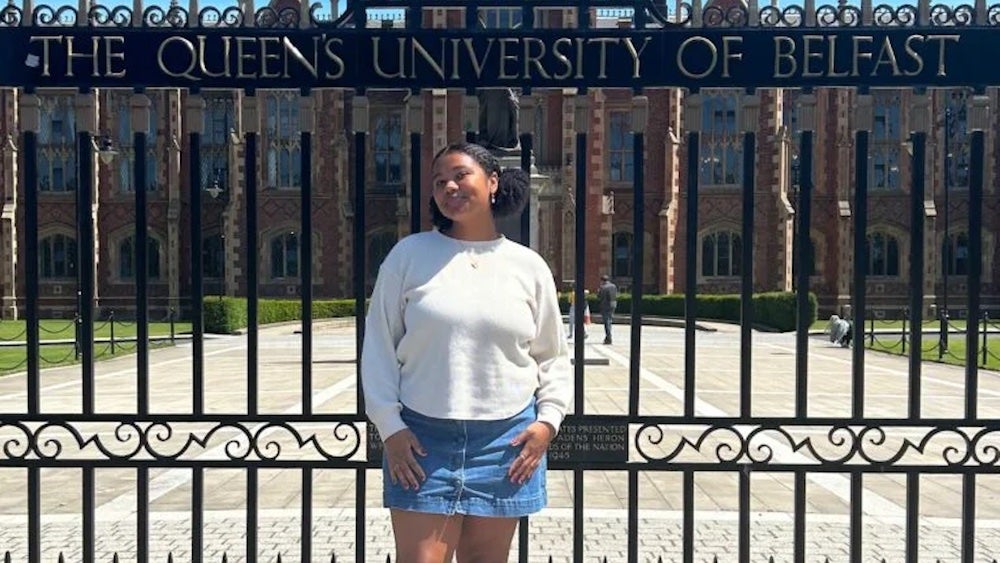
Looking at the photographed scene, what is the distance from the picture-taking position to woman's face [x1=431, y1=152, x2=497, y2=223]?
3023 millimetres

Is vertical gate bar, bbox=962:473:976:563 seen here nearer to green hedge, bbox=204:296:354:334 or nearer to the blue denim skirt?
the blue denim skirt

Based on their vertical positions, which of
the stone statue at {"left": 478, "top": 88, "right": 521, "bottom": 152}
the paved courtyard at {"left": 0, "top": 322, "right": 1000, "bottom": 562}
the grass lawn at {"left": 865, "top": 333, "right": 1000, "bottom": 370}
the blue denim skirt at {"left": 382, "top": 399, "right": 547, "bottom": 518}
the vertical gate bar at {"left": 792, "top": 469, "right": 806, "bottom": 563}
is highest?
the stone statue at {"left": 478, "top": 88, "right": 521, "bottom": 152}

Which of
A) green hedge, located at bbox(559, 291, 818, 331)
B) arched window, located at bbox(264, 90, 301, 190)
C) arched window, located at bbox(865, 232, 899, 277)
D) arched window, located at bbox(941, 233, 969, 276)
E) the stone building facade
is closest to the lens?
green hedge, located at bbox(559, 291, 818, 331)

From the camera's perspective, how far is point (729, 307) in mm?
31703

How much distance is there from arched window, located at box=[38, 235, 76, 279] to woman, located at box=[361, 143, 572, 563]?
125 ft

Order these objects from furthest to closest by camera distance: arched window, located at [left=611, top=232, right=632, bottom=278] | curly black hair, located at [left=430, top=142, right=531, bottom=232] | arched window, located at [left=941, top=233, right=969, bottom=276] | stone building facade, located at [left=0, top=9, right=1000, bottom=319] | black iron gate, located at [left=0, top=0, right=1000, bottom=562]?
arched window, located at [left=941, top=233, right=969, bottom=276]
arched window, located at [left=611, top=232, right=632, bottom=278]
stone building facade, located at [left=0, top=9, right=1000, bottom=319]
black iron gate, located at [left=0, top=0, right=1000, bottom=562]
curly black hair, located at [left=430, top=142, right=531, bottom=232]

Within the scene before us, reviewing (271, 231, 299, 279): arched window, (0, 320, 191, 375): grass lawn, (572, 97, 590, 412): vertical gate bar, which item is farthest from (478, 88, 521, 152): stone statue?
(271, 231, 299, 279): arched window

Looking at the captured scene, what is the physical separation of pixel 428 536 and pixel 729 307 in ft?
98.8

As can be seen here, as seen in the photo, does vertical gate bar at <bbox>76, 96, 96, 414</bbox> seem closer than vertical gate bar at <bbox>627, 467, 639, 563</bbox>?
Yes

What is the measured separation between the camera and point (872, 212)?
3731cm

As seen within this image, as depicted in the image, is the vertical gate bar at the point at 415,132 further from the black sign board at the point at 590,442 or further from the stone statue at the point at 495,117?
the black sign board at the point at 590,442

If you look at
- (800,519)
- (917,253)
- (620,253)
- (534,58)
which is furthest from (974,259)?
(620,253)

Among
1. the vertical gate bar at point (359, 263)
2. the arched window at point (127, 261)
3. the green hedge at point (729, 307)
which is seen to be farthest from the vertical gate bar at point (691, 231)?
the arched window at point (127, 261)

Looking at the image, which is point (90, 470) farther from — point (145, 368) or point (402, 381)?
point (402, 381)
